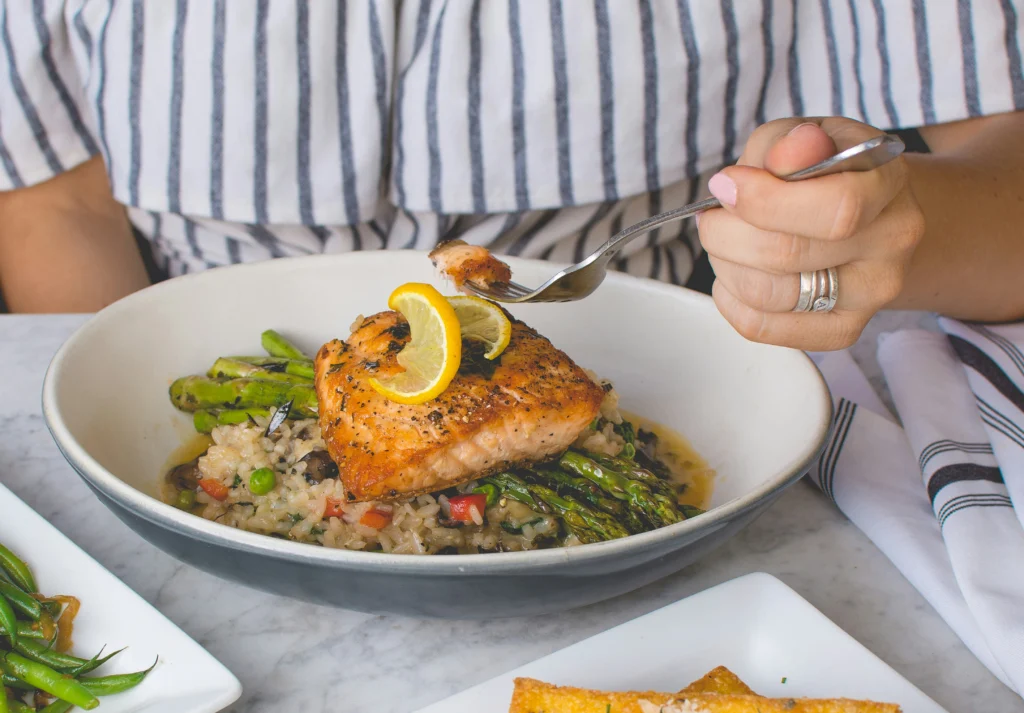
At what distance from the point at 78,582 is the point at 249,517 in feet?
0.99

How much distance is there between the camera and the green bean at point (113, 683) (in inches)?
45.3

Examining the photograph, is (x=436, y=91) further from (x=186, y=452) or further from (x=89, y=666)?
(x=89, y=666)

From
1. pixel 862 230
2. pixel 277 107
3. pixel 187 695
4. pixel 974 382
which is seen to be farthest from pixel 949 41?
pixel 187 695

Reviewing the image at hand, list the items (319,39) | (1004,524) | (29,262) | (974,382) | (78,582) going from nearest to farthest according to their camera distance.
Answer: (78,582), (1004,524), (974,382), (319,39), (29,262)

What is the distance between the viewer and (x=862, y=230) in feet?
4.56

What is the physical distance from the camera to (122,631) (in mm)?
1240

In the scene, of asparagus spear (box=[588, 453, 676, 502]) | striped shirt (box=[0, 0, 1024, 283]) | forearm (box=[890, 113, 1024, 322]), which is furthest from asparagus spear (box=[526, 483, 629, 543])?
striped shirt (box=[0, 0, 1024, 283])

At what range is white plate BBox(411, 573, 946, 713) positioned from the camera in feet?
Result: 3.79

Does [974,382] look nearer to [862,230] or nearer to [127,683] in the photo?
[862,230]

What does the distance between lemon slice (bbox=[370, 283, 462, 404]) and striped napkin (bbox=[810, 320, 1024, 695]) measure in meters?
0.78

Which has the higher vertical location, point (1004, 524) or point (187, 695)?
point (187, 695)

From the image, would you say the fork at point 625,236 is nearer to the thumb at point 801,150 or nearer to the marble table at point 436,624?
the thumb at point 801,150

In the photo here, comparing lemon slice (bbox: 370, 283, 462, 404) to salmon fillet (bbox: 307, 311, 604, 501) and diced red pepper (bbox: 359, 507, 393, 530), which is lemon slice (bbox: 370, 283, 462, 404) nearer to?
salmon fillet (bbox: 307, 311, 604, 501)

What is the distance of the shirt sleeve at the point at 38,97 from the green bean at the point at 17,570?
5.03 ft
